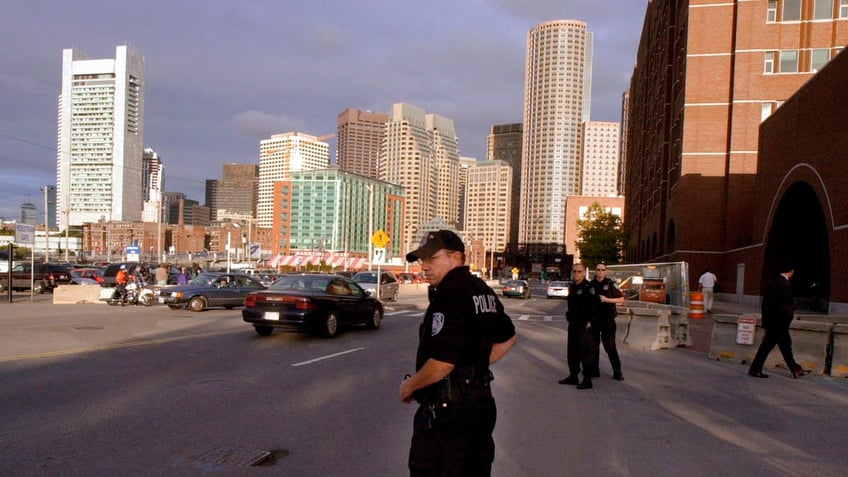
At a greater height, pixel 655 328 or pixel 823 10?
pixel 823 10

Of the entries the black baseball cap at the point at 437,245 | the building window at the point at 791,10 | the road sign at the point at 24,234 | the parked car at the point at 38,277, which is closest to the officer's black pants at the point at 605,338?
the black baseball cap at the point at 437,245

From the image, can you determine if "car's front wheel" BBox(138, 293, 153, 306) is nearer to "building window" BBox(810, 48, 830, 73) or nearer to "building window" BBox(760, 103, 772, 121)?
"building window" BBox(760, 103, 772, 121)

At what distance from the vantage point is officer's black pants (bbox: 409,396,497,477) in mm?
3129

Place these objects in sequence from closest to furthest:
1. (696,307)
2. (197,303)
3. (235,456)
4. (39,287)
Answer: (235,456)
(197,303)
(696,307)
(39,287)

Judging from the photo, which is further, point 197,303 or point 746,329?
point 197,303

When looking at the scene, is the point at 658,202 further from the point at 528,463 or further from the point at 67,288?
the point at 528,463

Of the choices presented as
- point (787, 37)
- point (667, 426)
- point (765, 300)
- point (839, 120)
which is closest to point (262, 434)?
point (667, 426)

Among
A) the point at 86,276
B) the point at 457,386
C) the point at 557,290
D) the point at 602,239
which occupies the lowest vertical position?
the point at 557,290

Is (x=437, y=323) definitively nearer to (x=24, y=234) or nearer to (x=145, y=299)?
(x=145, y=299)

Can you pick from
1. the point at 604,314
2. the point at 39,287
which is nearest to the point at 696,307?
the point at 604,314

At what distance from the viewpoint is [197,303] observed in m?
21.3

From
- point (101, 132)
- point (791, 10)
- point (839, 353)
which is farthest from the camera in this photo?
point (101, 132)

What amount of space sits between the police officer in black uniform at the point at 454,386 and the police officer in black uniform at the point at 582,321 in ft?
20.7

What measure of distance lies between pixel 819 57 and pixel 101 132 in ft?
535
